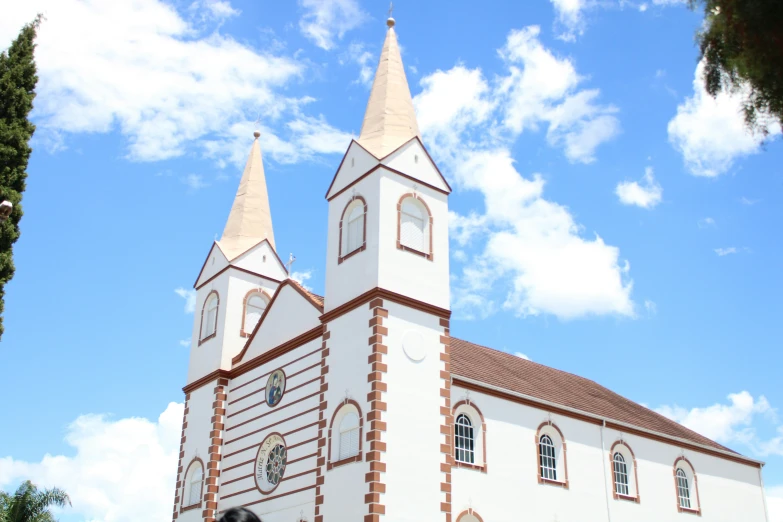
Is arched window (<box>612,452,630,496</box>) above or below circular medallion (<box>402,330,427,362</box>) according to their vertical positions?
below

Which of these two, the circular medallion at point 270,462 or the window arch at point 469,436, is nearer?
the window arch at point 469,436

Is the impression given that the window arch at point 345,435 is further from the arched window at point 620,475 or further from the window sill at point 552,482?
the arched window at point 620,475

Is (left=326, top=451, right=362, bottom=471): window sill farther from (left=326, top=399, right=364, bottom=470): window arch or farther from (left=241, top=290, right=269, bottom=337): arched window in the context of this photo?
(left=241, top=290, right=269, bottom=337): arched window

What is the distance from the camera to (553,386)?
33188mm

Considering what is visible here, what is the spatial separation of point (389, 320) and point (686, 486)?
17.2 m

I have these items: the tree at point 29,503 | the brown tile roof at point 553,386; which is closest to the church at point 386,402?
the brown tile roof at point 553,386

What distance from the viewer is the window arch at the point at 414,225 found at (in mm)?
26594

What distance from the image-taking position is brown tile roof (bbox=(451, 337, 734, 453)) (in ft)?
96.8

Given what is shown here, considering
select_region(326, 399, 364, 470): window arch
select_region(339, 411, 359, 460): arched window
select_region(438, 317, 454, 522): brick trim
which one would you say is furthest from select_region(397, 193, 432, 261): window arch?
select_region(339, 411, 359, 460): arched window

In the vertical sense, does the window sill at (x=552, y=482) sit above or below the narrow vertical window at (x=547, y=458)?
below

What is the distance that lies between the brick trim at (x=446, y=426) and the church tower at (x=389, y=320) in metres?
0.03

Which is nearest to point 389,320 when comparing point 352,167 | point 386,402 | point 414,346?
point 414,346

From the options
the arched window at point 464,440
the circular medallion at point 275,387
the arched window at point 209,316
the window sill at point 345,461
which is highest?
the arched window at point 209,316

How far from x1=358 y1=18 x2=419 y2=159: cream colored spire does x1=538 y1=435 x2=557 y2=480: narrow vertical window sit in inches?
454
